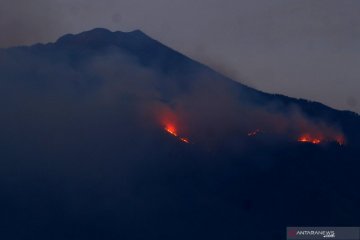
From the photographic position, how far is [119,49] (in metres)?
153

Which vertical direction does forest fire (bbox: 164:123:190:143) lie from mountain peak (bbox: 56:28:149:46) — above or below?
below

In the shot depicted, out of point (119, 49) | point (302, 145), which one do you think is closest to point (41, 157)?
point (302, 145)

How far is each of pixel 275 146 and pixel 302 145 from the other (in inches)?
308

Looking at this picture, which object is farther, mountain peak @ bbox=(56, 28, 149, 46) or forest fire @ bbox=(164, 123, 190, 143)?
mountain peak @ bbox=(56, 28, 149, 46)

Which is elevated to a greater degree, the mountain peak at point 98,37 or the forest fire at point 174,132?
the mountain peak at point 98,37

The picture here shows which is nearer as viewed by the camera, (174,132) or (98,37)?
(174,132)

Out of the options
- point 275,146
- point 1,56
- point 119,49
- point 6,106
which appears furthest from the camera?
point 119,49

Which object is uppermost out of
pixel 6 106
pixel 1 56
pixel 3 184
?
pixel 1 56

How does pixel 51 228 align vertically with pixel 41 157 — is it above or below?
below

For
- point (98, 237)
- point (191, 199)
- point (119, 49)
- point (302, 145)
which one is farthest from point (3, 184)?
point (119, 49)

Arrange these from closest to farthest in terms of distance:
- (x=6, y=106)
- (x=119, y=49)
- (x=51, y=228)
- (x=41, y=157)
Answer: (x=51, y=228) < (x=41, y=157) < (x=6, y=106) < (x=119, y=49)

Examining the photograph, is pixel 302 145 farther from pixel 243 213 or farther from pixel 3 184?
pixel 3 184

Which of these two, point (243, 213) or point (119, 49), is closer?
point (243, 213)

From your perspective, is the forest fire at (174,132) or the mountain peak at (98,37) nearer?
the forest fire at (174,132)
